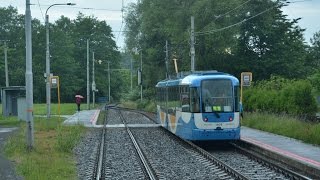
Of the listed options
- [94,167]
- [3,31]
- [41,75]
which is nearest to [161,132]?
[94,167]

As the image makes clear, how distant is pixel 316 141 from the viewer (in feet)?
68.7

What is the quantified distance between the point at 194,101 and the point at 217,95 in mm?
882

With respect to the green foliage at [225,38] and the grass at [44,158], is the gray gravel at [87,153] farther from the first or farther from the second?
the green foliage at [225,38]

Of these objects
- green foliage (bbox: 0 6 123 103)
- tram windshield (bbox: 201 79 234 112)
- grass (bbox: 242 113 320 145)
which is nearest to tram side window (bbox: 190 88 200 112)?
tram windshield (bbox: 201 79 234 112)

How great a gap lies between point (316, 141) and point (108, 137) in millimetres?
10780

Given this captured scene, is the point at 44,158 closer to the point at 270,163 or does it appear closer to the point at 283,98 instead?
the point at 270,163

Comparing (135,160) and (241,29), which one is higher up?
(241,29)

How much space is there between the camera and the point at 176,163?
1764 cm

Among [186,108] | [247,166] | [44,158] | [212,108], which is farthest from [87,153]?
[247,166]

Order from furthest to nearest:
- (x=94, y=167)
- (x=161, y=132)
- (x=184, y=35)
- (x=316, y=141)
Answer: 1. (x=184, y=35)
2. (x=161, y=132)
3. (x=316, y=141)
4. (x=94, y=167)

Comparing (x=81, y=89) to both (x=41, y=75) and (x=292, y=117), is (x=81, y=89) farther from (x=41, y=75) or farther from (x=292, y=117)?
(x=292, y=117)

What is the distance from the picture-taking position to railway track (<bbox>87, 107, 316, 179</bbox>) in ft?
49.2

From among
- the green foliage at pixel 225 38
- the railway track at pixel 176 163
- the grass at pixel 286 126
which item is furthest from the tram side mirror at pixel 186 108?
the green foliage at pixel 225 38

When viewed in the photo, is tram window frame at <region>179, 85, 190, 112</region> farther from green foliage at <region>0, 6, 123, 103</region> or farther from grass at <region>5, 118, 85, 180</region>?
green foliage at <region>0, 6, 123, 103</region>
